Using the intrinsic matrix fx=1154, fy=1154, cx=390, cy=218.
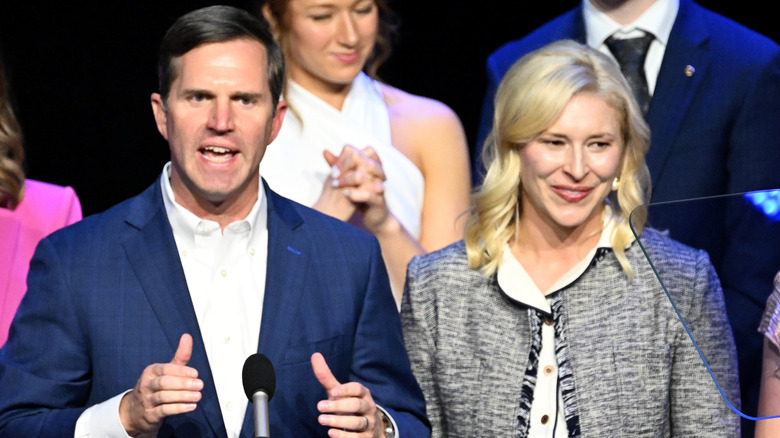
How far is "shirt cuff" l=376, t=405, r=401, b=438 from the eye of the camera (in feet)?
7.09

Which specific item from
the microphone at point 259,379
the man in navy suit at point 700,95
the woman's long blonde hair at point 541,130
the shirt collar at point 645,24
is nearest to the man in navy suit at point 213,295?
the microphone at point 259,379

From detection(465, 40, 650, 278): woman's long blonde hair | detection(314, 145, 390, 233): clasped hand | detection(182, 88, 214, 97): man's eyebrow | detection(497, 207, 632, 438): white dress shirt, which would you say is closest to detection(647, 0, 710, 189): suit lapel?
detection(465, 40, 650, 278): woman's long blonde hair

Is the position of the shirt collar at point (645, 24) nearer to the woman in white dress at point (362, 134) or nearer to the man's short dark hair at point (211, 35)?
the woman in white dress at point (362, 134)

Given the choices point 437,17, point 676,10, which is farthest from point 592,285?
point 437,17

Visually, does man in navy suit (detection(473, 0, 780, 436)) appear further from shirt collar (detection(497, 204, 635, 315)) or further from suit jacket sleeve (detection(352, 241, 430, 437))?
suit jacket sleeve (detection(352, 241, 430, 437))

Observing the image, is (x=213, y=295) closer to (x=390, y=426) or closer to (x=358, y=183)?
(x=390, y=426)

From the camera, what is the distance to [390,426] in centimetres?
217

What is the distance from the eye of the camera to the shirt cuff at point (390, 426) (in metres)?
2.16

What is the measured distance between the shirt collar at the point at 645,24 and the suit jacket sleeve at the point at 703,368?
0.92m

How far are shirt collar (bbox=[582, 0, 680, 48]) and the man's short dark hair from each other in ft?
3.59

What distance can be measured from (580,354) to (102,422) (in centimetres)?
107

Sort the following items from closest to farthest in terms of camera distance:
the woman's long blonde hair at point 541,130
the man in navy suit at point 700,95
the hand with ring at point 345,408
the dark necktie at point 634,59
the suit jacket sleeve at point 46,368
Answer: the hand with ring at point 345,408 < the suit jacket sleeve at point 46,368 < the woman's long blonde hair at point 541,130 < the man in navy suit at point 700,95 < the dark necktie at point 634,59

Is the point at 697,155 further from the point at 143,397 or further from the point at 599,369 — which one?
the point at 143,397

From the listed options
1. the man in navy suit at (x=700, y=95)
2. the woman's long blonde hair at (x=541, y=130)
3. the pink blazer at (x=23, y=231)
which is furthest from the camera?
the man in navy suit at (x=700, y=95)
